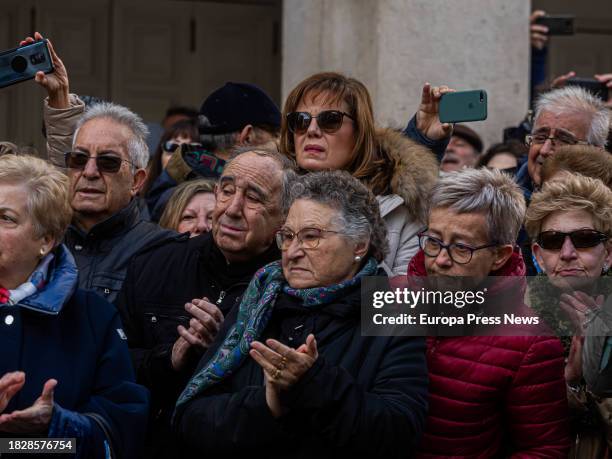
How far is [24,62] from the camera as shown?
555 cm

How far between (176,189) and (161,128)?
7.53 feet

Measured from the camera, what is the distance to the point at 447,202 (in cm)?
481

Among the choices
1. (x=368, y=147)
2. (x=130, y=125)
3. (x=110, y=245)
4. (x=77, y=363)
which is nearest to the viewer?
(x=77, y=363)

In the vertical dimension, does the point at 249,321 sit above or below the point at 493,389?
above

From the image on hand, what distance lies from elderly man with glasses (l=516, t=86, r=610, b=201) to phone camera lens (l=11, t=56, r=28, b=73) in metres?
2.12

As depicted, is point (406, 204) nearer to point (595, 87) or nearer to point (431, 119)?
point (431, 119)

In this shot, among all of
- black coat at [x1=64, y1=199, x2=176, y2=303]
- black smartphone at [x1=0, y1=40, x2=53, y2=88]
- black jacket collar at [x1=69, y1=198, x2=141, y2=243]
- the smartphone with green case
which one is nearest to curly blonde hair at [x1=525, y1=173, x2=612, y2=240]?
the smartphone with green case

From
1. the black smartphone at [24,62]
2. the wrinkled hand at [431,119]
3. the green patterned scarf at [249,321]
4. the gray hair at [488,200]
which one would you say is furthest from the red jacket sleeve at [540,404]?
the black smartphone at [24,62]

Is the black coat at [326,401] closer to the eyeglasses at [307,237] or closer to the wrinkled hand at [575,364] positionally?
the eyeglasses at [307,237]

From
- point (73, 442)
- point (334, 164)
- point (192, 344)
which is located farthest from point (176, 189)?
point (73, 442)

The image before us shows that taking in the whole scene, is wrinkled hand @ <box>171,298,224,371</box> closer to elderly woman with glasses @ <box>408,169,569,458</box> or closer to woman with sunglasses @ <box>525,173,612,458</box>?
elderly woman with glasses @ <box>408,169,569,458</box>

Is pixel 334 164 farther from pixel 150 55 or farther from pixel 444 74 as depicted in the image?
pixel 150 55

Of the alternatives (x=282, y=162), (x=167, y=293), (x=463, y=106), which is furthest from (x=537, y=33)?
(x=167, y=293)

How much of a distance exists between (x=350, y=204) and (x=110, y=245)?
1.31 metres
